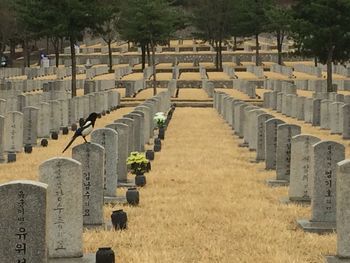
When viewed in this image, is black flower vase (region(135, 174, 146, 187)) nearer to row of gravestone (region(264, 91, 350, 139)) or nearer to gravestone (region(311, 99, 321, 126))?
row of gravestone (region(264, 91, 350, 139))

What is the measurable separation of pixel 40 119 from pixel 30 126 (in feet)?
8.06

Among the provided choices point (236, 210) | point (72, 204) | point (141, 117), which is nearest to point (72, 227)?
point (72, 204)

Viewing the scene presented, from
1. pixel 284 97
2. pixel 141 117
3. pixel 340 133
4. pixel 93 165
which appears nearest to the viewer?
pixel 93 165

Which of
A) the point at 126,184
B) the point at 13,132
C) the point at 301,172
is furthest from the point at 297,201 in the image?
the point at 13,132

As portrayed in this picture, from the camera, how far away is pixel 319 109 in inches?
1253

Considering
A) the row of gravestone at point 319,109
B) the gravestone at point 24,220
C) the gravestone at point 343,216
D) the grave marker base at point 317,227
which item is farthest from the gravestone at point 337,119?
the gravestone at point 24,220

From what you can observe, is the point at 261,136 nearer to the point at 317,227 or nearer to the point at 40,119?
the point at 317,227

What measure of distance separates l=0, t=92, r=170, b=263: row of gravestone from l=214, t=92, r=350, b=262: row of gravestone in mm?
3336

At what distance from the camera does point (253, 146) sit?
22.9m

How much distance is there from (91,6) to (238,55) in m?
53.5

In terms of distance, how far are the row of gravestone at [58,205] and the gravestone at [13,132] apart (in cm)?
897

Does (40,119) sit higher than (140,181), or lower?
higher

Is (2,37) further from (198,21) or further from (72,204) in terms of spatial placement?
(72,204)

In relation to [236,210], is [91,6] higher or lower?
higher
